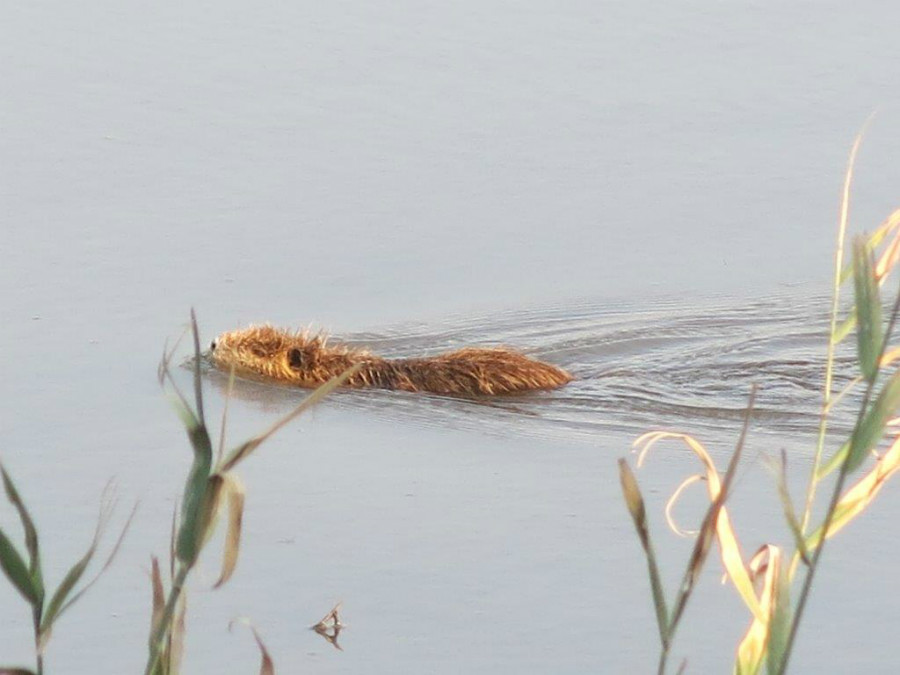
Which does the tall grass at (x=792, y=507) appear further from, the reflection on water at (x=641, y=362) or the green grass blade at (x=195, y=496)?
the reflection on water at (x=641, y=362)

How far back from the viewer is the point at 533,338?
7.11 m

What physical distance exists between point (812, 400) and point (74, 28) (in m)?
4.97

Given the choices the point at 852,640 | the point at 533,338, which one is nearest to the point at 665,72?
the point at 533,338

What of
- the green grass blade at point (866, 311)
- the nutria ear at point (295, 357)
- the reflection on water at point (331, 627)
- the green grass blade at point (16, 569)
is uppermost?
the nutria ear at point (295, 357)

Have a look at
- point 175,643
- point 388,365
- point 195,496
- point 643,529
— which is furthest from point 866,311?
point 388,365

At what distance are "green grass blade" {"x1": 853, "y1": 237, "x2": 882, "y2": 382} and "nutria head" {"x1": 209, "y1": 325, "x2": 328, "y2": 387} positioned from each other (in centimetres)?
463

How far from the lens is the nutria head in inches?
264

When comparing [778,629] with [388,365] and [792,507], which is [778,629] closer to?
[792,507]

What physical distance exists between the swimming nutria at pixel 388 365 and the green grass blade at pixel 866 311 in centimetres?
449

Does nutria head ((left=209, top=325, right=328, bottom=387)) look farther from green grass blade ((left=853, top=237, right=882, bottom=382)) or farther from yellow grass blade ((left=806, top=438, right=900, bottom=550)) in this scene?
green grass blade ((left=853, top=237, right=882, bottom=382))

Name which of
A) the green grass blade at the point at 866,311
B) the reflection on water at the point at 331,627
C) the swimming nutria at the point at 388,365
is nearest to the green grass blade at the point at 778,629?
the green grass blade at the point at 866,311

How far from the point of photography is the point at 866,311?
2.14 metres

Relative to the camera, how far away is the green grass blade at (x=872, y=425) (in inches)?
83.7

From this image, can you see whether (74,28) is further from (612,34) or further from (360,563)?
(360,563)
